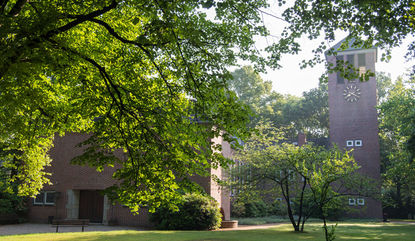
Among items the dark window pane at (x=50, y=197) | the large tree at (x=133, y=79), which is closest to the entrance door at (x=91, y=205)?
the dark window pane at (x=50, y=197)

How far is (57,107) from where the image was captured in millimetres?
11828

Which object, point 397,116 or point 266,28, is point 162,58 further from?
point 397,116

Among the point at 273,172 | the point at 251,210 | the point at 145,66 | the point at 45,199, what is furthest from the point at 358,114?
the point at 145,66

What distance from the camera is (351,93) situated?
147ft

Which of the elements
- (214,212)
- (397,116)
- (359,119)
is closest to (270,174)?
(214,212)

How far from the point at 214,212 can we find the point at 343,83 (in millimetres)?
30169

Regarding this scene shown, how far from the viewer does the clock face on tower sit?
44.8 meters

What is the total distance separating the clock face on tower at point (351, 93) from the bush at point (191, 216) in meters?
29.4

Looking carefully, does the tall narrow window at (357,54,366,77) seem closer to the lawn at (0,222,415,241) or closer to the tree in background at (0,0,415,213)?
the lawn at (0,222,415,241)

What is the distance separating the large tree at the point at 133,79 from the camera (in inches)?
315

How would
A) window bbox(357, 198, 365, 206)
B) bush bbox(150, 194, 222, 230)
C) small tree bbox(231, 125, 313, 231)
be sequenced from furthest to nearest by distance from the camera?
window bbox(357, 198, 365, 206)
bush bbox(150, 194, 222, 230)
small tree bbox(231, 125, 313, 231)

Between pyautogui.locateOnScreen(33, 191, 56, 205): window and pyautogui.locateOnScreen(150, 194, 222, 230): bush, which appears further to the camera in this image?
pyautogui.locateOnScreen(33, 191, 56, 205): window

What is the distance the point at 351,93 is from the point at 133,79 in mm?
39779

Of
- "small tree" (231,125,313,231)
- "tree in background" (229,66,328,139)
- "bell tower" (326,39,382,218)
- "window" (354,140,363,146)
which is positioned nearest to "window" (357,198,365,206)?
"bell tower" (326,39,382,218)
